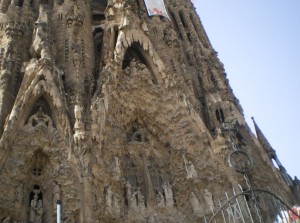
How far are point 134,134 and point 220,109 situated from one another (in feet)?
11.7

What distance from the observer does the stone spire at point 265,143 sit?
14.5 meters

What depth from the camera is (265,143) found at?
15.1 meters

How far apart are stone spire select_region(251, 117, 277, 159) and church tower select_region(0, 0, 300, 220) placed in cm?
5

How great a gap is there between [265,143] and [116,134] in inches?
255

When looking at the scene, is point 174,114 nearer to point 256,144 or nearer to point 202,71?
point 256,144

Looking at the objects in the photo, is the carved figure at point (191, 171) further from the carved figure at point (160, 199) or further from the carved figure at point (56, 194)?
the carved figure at point (56, 194)

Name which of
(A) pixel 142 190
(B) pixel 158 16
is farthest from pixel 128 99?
(B) pixel 158 16

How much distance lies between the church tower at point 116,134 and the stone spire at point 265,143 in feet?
0.15

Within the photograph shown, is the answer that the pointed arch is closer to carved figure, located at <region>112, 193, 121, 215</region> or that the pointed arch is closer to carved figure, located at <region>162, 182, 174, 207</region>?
carved figure, located at <region>162, 182, 174, 207</region>

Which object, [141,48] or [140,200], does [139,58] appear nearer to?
[141,48]

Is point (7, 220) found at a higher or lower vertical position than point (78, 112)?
lower

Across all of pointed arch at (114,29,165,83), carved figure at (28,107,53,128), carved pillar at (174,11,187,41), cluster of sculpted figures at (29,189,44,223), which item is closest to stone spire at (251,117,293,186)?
pointed arch at (114,29,165,83)

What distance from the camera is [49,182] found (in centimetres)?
973

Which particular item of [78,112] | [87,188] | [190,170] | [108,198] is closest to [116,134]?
[78,112]
